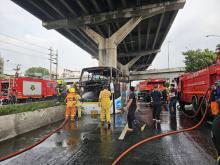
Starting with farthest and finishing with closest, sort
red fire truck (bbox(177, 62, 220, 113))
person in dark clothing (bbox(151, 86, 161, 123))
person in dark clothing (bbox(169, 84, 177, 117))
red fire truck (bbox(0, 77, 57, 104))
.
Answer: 1. red fire truck (bbox(0, 77, 57, 104))
2. person in dark clothing (bbox(169, 84, 177, 117))
3. person in dark clothing (bbox(151, 86, 161, 123))
4. red fire truck (bbox(177, 62, 220, 113))

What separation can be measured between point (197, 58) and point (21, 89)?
37.4 metres

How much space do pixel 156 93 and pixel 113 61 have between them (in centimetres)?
1792

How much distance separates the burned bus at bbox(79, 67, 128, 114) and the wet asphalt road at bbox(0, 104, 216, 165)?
19.6 ft

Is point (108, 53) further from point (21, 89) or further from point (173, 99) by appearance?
point (173, 99)

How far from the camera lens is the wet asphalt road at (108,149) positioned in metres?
5.95

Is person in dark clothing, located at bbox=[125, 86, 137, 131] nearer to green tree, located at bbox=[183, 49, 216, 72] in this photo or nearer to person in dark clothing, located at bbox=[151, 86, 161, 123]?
person in dark clothing, located at bbox=[151, 86, 161, 123]

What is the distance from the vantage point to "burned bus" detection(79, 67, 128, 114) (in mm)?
15883

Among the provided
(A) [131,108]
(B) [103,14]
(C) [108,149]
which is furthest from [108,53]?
(C) [108,149]

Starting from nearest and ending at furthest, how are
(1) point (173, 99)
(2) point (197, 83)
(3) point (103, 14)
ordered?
(2) point (197, 83) < (1) point (173, 99) < (3) point (103, 14)

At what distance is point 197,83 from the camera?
44.3ft

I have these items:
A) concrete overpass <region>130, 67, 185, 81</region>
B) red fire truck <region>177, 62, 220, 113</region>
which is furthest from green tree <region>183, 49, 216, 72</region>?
red fire truck <region>177, 62, 220, 113</region>

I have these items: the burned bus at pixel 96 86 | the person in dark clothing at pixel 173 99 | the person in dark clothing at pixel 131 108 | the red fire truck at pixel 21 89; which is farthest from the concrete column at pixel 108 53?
the person in dark clothing at pixel 131 108

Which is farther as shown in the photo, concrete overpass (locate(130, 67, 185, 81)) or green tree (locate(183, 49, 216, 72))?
concrete overpass (locate(130, 67, 185, 81))

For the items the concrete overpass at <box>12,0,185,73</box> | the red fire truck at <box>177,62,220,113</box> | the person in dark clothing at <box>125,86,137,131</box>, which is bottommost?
the person in dark clothing at <box>125,86,137,131</box>
